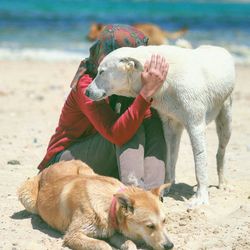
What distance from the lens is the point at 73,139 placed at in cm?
595

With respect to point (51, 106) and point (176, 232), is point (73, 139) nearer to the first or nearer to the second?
point (176, 232)


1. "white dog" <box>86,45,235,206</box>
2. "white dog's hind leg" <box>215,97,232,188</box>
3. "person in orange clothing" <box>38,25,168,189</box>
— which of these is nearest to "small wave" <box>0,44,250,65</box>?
"white dog's hind leg" <box>215,97,232,188</box>

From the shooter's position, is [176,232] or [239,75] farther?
[239,75]

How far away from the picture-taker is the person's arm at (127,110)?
17.5 ft

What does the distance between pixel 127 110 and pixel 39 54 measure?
11.8 m

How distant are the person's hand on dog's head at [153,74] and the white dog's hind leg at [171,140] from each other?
1.73 ft

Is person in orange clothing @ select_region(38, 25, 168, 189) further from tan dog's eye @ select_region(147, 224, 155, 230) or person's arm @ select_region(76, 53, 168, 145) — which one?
tan dog's eye @ select_region(147, 224, 155, 230)

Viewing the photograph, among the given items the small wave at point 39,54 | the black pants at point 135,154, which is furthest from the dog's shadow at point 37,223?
the small wave at point 39,54

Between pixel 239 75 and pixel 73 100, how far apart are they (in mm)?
8593

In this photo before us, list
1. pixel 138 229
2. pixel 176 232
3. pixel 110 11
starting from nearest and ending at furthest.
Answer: pixel 138 229, pixel 176 232, pixel 110 11

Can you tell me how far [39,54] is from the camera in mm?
16875

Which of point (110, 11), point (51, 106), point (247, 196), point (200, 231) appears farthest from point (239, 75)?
point (110, 11)

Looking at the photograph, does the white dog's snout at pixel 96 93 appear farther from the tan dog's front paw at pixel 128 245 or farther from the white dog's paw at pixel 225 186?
the white dog's paw at pixel 225 186

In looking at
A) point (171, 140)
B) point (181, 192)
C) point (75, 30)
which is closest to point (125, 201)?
point (171, 140)
